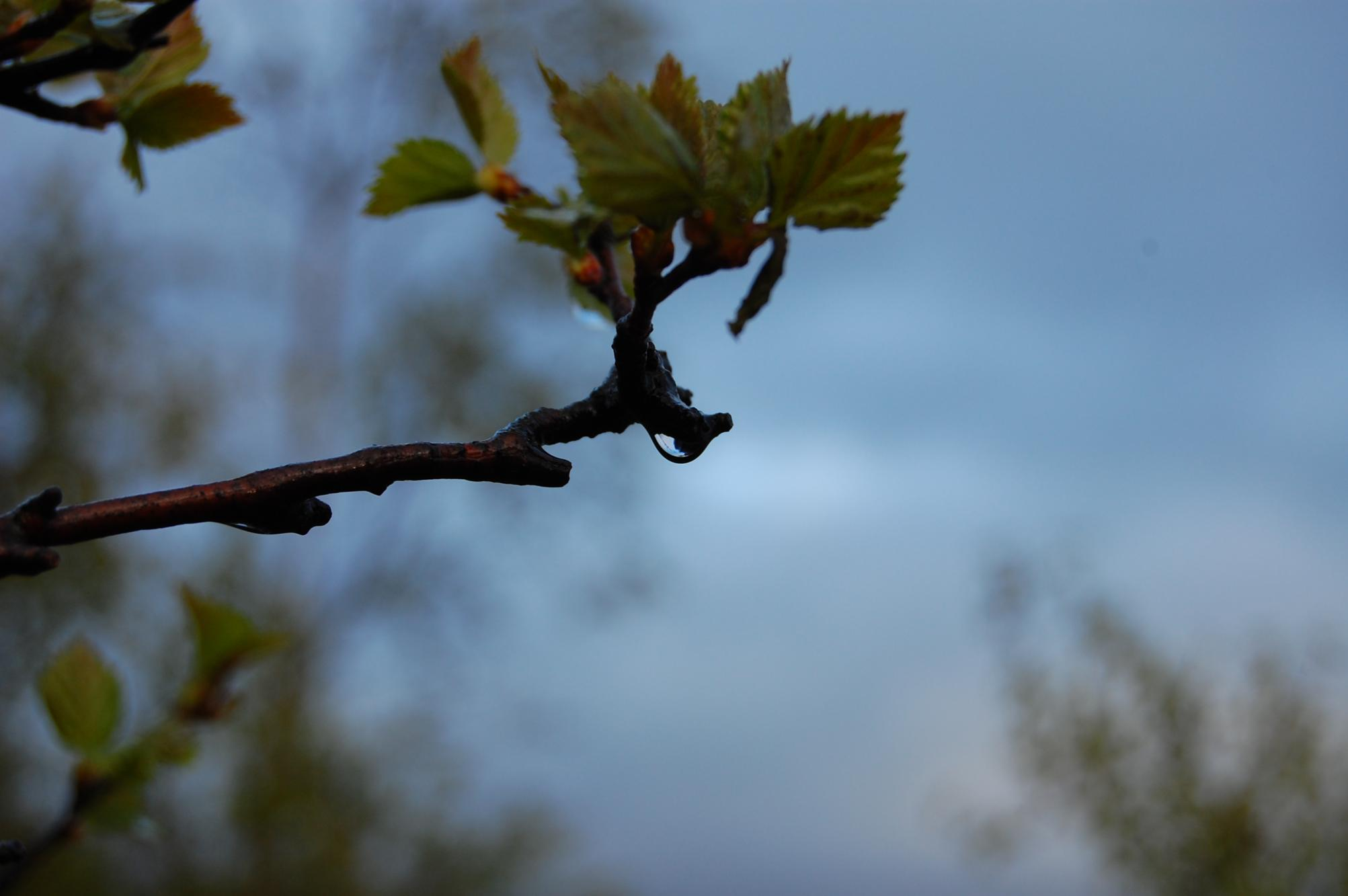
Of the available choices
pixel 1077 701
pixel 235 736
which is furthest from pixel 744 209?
pixel 235 736

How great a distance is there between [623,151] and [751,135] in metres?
0.04

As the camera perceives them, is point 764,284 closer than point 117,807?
Yes

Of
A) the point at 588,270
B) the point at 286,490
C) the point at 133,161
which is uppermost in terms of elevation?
the point at 133,161

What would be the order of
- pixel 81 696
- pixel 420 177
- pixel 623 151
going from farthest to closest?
pixel 81 696 < pixel 420 177 < pixel 623 151

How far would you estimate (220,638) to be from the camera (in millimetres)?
595

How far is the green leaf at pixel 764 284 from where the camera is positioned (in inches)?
11.3

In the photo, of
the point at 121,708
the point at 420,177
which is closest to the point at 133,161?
the point at 420,177

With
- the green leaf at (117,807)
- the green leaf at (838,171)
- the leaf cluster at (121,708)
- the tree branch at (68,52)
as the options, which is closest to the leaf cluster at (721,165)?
the green leaf at (838,171)

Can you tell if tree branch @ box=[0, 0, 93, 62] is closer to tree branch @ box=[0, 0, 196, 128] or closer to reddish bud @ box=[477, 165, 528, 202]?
tree branch @ box=[0, 0, 196, 128]

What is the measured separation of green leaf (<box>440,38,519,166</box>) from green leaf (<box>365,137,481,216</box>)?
0.01 meters

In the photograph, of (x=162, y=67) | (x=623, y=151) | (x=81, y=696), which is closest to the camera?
(x=623, y=151)

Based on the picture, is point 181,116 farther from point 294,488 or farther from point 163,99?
point 294,488

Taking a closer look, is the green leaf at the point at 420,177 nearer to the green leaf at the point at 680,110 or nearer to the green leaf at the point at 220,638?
the green leaf at the point at 680,110

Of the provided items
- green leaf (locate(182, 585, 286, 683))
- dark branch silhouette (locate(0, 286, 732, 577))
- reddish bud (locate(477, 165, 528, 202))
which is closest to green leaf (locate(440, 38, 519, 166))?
reddish bud (locate(477, 165, 528, 202))
